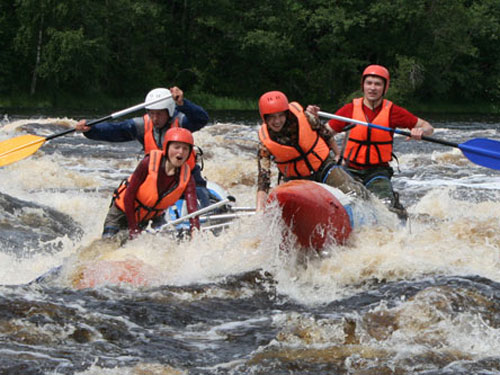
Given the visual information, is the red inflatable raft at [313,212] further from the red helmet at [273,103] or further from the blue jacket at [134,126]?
the blue jacket at [134,126]

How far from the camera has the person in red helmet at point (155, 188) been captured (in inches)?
253

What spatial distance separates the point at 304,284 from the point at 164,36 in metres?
32.2

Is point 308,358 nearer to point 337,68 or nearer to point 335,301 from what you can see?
point 335,301

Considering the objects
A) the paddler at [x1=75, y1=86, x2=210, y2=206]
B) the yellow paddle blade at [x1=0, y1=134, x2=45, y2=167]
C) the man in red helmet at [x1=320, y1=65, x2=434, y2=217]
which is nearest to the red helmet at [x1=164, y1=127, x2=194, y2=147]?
the paddler at [x1=75, y1=86, x2=210, y2=206]

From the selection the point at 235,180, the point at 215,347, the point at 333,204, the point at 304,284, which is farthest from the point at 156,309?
the point at 235,180

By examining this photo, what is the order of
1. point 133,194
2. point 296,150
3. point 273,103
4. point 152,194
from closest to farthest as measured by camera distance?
point 273,103 → point 296,150 → point 133,194 → point 152,194

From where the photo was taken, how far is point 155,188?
651 centimetres

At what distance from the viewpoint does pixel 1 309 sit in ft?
16.1

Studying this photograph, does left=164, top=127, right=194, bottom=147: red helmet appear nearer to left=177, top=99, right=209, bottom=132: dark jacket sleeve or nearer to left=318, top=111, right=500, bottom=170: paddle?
left=177, top=99, right=209, bottom=132: dark jacket sleeve

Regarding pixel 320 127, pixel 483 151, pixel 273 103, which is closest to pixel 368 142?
pixel 320 127

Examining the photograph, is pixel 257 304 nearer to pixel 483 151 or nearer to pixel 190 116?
pixel 190 116

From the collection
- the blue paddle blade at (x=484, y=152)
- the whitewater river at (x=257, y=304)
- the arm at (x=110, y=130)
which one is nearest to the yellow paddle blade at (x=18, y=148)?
the whitewater river at (x=257, y=304)

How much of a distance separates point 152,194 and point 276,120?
1.25 m

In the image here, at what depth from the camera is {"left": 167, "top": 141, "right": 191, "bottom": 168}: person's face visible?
21.0 feet
